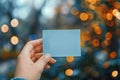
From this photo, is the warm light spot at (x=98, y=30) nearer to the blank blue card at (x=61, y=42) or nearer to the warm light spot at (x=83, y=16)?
the warm light spot at (x=83, y=16)

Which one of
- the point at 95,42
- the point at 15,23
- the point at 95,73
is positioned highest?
the point at 15,23

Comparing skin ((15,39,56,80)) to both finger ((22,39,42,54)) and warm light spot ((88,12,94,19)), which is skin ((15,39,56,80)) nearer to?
finger ((22,39,42,54))

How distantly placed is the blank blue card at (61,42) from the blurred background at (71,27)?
363 mm

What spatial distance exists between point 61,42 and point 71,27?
38 centimetres

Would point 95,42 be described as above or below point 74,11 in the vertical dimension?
below

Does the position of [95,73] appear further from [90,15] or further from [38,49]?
[38,49]

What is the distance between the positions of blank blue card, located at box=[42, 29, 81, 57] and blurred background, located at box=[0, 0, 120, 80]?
363mm

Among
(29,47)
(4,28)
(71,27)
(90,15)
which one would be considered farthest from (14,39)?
(29,47)

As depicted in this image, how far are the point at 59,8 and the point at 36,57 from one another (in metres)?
0.54

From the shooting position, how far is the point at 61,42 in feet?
3.77

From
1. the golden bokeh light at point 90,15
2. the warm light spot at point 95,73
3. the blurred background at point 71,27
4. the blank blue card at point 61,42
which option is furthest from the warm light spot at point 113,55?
the blank blue card at point 61,42

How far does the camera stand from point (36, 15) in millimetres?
1516

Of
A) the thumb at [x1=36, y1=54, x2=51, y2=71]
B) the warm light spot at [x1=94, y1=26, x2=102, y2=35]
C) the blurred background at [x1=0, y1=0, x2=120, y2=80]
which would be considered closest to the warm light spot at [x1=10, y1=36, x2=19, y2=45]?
the blurred background at [x1=0, y1=0, x2=120, y2=80]

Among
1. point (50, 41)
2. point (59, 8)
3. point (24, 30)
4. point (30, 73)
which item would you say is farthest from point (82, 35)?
point (30, 73)
